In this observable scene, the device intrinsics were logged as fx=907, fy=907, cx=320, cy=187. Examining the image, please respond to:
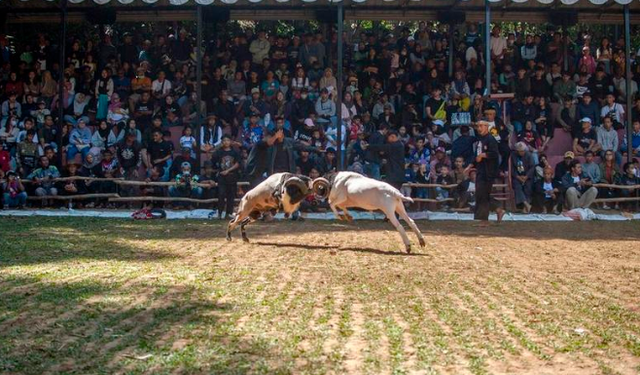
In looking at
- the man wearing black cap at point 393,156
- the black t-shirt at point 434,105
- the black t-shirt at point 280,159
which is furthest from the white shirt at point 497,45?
the black t-shirt at point 280,159

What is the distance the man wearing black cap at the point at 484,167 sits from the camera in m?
18.5

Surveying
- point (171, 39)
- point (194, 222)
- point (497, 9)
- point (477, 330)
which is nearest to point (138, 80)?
point (171, 39)

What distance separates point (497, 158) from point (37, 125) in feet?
39.0

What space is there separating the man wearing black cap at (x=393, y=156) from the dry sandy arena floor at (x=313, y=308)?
585 cm

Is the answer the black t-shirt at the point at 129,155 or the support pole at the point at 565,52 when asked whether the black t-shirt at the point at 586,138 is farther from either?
the black t-shirt at the point at 129,155

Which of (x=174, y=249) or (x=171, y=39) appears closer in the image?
(x=174, y=249)

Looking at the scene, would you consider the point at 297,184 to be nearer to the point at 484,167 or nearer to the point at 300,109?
the point at 484,167

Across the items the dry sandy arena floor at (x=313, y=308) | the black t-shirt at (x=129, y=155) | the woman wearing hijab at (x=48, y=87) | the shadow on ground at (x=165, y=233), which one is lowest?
the dry sandy arena floor at (x=313, y=308)

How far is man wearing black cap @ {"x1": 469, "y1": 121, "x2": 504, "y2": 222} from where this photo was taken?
728 inches

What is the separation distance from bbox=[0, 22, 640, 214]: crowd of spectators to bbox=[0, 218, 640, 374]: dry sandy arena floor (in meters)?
7.30

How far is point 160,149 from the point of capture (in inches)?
893

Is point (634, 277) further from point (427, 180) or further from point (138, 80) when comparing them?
point (138, 80)

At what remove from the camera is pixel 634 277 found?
441 inches

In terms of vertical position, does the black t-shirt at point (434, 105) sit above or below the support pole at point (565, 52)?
below
